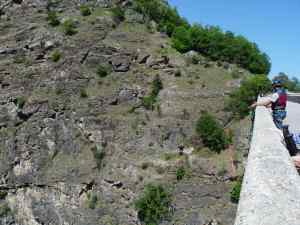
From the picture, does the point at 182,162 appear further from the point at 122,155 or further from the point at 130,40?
the point at 130,40

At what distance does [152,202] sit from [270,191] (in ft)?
113

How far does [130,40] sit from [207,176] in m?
19.4

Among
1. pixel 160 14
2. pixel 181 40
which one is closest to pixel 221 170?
pixel 181 40

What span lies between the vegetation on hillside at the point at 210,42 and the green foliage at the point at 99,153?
16.7 meters

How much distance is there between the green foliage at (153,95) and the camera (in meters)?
46.2

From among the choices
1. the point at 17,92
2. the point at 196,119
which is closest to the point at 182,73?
the point at 196,119

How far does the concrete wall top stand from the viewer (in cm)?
289

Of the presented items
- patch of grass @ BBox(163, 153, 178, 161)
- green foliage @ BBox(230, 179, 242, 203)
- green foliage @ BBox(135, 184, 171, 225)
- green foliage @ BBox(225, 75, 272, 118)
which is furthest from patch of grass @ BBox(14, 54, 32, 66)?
green foliage @ BBox(230, 179, 242, 203)

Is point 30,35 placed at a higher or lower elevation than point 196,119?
higher

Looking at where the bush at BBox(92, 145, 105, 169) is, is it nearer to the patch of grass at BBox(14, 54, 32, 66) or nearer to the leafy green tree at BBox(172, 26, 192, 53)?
the patch of grass at BBox(14, 54, 32, 66)

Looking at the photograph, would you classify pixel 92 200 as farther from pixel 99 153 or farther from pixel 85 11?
pixel 85 11

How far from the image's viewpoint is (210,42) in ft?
185

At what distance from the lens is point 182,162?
135 ft

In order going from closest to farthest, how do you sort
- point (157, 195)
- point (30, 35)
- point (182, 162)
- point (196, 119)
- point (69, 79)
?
point (157, 195) < point (182, 162) < point (196, 119) < point (69, 79) < point (30, 35)
